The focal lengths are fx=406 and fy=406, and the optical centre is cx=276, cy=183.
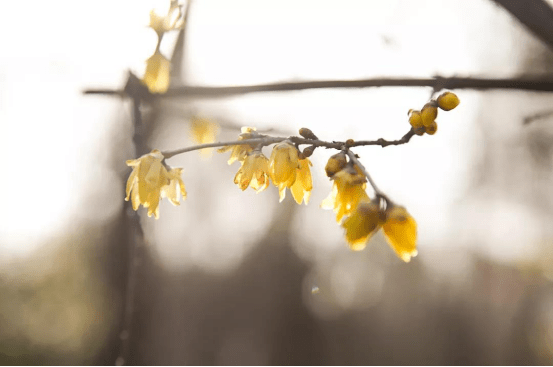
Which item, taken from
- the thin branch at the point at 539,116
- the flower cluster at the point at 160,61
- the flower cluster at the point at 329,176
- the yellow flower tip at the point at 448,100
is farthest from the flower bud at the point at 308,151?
the thin branch at the point at 539,116

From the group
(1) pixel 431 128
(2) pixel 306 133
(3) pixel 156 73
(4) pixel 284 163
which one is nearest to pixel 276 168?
(4) pixel 284 163

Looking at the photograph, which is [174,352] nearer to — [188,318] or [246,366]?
[188,318]

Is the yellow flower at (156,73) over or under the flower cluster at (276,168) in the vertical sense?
over

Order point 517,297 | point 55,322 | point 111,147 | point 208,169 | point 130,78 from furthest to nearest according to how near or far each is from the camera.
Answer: point 55,322 → point 208,169 → point 517,297 → point 111,147 → point 130,78

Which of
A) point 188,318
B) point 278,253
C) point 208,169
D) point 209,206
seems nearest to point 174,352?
point 188,318

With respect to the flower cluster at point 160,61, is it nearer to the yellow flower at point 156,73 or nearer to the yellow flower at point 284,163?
the yellow flower at point 156,73

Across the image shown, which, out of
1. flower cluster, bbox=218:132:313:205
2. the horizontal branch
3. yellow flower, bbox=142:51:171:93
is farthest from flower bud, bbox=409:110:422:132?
yellow flower, bbox=142:51:171:93

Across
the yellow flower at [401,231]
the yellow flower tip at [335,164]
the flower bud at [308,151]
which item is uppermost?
the flower bud at [308,151]
